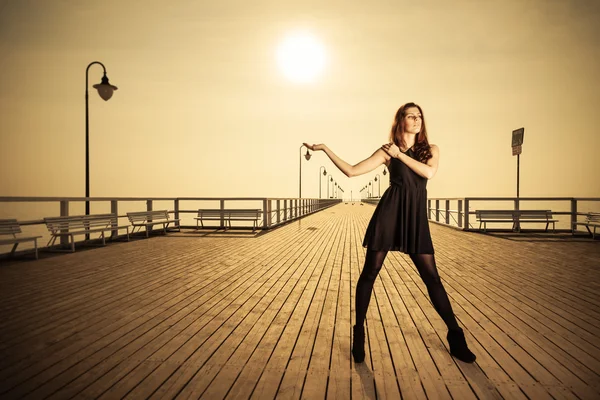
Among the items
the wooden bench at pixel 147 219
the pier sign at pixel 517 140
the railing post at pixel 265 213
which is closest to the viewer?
the wooden bench at pixel 147 219

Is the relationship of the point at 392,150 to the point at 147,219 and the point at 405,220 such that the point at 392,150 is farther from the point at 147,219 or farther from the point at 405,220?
the point at 147,219

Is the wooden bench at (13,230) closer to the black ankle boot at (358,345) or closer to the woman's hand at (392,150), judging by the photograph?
the black ankle boot at (358,345)

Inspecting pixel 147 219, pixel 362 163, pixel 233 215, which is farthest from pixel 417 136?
pixel 233 215

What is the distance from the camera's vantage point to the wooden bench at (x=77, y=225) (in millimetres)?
7387

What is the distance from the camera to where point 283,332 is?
306 cm

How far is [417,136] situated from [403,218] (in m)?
0.59

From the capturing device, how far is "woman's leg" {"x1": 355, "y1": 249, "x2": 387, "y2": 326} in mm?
2408

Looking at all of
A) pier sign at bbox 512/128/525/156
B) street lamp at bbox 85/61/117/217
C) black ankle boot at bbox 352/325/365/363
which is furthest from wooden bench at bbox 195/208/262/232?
pier sign at bbox 512/128/525/156

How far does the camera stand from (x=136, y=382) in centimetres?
221

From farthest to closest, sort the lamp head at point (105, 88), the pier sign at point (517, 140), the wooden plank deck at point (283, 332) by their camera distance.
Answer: the pier sign at point (517, 140) → the lamp head at point (105, 88) → the wooden plank deck at point (283, 332)

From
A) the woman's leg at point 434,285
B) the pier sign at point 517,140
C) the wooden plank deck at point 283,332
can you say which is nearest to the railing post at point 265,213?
the wooden plank deck at point 283,332

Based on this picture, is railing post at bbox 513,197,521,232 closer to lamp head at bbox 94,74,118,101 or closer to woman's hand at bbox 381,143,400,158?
woman's hand at bbox 381,143,400,158

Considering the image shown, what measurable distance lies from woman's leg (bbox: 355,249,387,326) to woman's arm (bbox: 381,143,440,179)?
58cm

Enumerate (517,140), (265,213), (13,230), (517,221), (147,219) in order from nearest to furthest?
(13,230) < (147,219) < (517,221) < (265,213) < (517,140)
